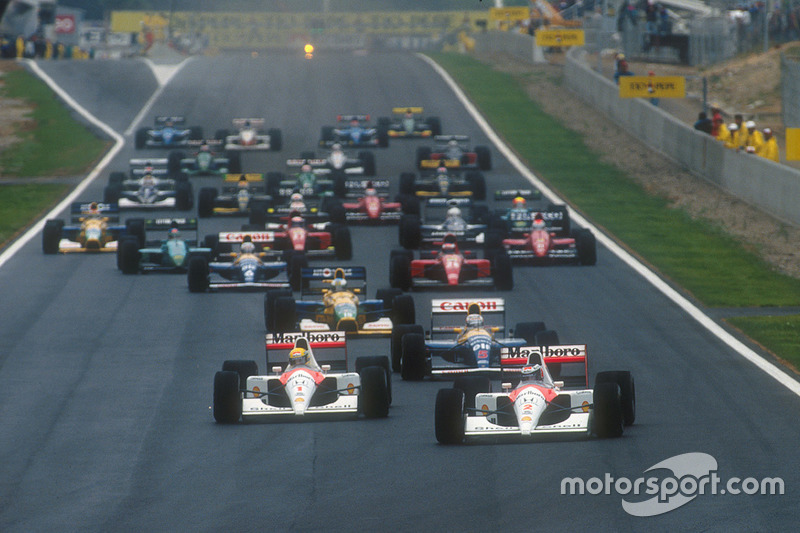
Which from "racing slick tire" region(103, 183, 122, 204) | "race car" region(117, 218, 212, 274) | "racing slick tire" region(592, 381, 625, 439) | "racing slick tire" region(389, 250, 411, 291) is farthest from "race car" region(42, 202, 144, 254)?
"racing slick tire" region(592, 381, 625, 439)

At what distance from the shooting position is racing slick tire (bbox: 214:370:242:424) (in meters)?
17.6

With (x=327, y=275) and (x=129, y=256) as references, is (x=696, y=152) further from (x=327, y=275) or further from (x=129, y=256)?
(x=327, y=275)

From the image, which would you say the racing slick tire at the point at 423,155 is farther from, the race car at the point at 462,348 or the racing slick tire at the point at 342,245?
the race car at the point at 462,348

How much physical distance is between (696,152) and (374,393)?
26990 mm

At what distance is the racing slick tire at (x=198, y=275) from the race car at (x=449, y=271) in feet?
12.3

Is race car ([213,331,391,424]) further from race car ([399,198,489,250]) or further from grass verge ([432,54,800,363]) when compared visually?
race car ([399,198,489,250])

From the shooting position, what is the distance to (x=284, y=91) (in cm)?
6550

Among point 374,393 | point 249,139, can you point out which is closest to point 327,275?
point 374,393

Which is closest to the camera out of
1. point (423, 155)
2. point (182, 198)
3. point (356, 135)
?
point (182, 198)

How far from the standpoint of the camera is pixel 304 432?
17750 mm

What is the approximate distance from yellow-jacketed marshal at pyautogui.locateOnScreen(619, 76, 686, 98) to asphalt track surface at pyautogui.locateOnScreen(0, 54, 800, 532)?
1659 centimetres

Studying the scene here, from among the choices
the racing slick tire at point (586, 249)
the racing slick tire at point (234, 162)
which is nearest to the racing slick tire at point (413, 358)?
the racing slick tire at point (586, 249)

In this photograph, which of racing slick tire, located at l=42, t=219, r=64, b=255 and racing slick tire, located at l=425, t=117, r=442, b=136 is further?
racing slick tire, located at l=425, t=117, r=442, b=136

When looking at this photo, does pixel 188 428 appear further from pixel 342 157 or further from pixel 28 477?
pixel 342 157
